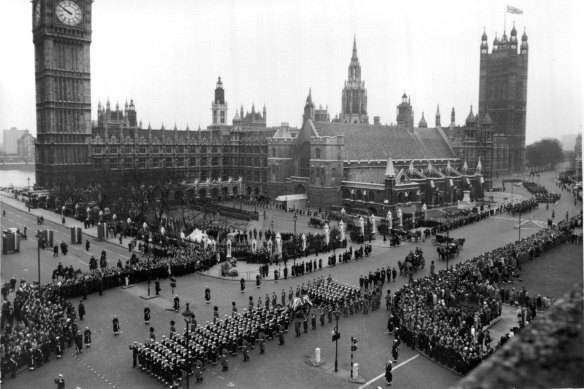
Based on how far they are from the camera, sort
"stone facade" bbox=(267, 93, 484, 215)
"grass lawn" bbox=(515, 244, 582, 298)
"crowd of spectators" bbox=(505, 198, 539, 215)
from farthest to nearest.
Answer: "crowd of spectators" bbox=(505, 198, 539, 215) → "stone facade" bbox=(267, 93, 484, 215) → "grass lawn" bbox=(515, 244, 582, 298)

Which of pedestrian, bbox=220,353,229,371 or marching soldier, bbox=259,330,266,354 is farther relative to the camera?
marching soldier, bbox=259,330,266,354

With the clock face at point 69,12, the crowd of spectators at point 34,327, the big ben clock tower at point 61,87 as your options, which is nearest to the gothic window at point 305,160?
the big ben clock tower at point 61,87

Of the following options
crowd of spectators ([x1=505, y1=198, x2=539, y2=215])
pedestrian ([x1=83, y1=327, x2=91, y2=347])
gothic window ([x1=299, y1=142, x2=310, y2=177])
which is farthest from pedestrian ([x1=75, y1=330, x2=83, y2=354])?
crowd of spectators ([x1=505, y1=198, x2=539, y2=215])

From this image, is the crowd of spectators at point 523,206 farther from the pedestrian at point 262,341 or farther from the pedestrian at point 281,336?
the pedestrian at point 262,341

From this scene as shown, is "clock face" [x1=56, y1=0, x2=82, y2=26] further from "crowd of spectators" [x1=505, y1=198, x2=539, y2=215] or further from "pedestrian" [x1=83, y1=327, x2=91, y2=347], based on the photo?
"pedestrian" [x1=83, y1=327, x2=91, y2=347]

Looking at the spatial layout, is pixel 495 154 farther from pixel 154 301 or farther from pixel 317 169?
pixel 154 301

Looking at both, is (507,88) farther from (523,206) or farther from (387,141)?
(523,206)

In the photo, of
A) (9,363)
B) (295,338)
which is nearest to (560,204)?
(295,338)
